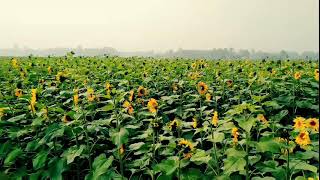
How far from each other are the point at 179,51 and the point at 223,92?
10424 cm

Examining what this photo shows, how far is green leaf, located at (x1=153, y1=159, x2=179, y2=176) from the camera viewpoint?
3163mm

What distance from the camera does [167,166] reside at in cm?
321

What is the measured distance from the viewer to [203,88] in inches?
201

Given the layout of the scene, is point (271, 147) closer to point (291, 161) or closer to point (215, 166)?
point (291, 161)

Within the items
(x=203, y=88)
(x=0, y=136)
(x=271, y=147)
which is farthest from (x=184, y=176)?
(x=0, y=136)

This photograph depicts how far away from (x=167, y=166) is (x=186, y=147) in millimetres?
247

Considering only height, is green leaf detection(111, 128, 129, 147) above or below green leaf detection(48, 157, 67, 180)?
above

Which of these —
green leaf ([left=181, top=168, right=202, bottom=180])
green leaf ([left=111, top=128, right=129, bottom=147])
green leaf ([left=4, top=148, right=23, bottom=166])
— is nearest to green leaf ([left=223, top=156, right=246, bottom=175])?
green leaf ([left=181, top=168, right=202, bottom=180])

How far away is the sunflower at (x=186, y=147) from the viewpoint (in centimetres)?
325

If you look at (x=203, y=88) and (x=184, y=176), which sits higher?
(x=203, y=88)

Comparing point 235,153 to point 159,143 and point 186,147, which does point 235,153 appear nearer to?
point 186,147

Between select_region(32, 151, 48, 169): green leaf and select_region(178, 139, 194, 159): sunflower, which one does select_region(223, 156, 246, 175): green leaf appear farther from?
select_region(32, 151, 48, 169): green leaf

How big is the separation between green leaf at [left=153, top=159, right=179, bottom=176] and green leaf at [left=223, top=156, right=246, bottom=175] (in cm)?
42

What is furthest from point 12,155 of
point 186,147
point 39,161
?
point 186,147
